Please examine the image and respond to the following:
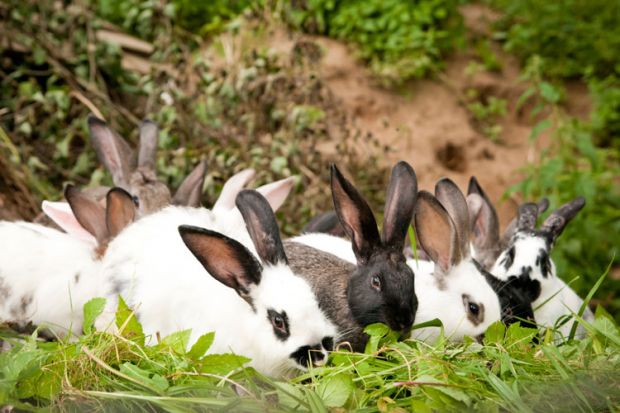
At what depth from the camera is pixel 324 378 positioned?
8.89 feet

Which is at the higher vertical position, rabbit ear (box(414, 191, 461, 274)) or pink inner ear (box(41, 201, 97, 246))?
rabbit ear (box(414, 191, 461, 274))

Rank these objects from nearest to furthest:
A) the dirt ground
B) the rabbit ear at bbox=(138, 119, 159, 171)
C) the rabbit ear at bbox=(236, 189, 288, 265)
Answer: the rabbit ear at bbox=(236, 189, 288, 265) → the rabbit ear at bbox=(138, 119, 159, 171) → the dirt ground

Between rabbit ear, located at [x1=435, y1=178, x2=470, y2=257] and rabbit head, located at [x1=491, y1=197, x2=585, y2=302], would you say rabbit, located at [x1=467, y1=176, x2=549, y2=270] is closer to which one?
rabbit head, located at [x1=491, y1=197, x2=585, y2=302]

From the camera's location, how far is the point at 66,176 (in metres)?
5.64

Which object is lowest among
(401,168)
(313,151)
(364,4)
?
(313,151)

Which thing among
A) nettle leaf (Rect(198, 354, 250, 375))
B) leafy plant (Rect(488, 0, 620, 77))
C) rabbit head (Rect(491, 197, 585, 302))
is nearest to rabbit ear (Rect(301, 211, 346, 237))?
rabbit head (Rect(491, 197, 585, 302))

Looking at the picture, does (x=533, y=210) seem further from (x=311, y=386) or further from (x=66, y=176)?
(x=66, y=176)

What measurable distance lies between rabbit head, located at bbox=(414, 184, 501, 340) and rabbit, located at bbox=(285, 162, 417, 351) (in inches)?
11.6

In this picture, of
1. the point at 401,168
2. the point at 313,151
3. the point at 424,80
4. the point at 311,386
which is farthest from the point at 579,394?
the point at 424,80

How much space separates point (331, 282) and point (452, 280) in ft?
2.08

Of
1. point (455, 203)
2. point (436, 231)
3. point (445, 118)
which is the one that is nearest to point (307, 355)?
point (436, 231)

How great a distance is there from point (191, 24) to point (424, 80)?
247 cm

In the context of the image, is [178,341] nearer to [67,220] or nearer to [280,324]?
[280,324]

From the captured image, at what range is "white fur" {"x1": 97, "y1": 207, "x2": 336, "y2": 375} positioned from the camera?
2912 millimetres
